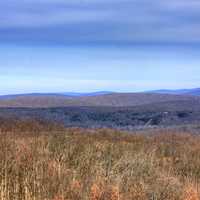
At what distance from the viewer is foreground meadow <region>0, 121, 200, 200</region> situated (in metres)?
8.89

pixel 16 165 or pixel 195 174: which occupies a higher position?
pixel 16 165

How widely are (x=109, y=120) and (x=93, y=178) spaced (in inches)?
1049

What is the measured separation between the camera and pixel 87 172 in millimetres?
10953

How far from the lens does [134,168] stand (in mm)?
12383

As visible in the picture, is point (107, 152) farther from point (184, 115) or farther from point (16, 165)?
point (184, 115)

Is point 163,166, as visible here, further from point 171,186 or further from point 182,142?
point 182,142

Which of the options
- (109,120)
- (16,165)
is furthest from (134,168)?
(109,120)

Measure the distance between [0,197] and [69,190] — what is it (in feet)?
4.20

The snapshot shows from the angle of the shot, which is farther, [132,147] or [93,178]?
[132,147]

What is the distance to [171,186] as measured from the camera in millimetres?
10836

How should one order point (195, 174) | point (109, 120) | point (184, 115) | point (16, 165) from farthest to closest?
point (184, 115) < point (109, 120) < point (195, 174) < point (16, 165)

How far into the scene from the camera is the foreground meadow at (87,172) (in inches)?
350

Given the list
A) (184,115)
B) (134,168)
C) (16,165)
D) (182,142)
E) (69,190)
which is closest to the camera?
(69,190)

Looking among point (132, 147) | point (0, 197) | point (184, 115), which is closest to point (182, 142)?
point (132, 147)
